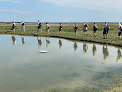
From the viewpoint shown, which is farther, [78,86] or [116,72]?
[116,72]

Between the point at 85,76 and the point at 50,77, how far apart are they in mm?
2096

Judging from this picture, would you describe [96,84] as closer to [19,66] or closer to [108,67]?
[108,67]

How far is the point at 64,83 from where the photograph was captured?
9.23 metres

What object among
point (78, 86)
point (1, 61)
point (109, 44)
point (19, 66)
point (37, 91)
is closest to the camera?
point (37, 91)

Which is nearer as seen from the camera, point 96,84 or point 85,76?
A: point 96,84

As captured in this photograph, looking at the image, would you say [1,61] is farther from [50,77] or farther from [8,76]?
[50,77]

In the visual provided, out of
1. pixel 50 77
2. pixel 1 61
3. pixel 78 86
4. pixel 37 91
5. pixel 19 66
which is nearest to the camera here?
pixel 37 91

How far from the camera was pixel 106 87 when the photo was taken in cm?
870

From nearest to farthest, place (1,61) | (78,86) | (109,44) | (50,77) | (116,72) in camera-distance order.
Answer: (78,86)
(50,77)
(116,72)
(1,61)
(109,44)

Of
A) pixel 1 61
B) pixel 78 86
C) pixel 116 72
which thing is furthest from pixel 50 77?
pixel 1 61

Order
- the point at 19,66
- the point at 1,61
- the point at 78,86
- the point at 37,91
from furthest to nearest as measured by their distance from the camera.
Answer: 1. the point at 1,61
2. the point at 19,66
3. the point at 78,86
4. the point at 37,91

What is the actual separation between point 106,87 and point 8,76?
5.58m

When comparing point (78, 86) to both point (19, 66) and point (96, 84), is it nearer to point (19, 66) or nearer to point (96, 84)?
point (96, 84)

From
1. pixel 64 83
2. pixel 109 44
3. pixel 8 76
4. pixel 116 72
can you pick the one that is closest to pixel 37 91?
pixel 64 83
